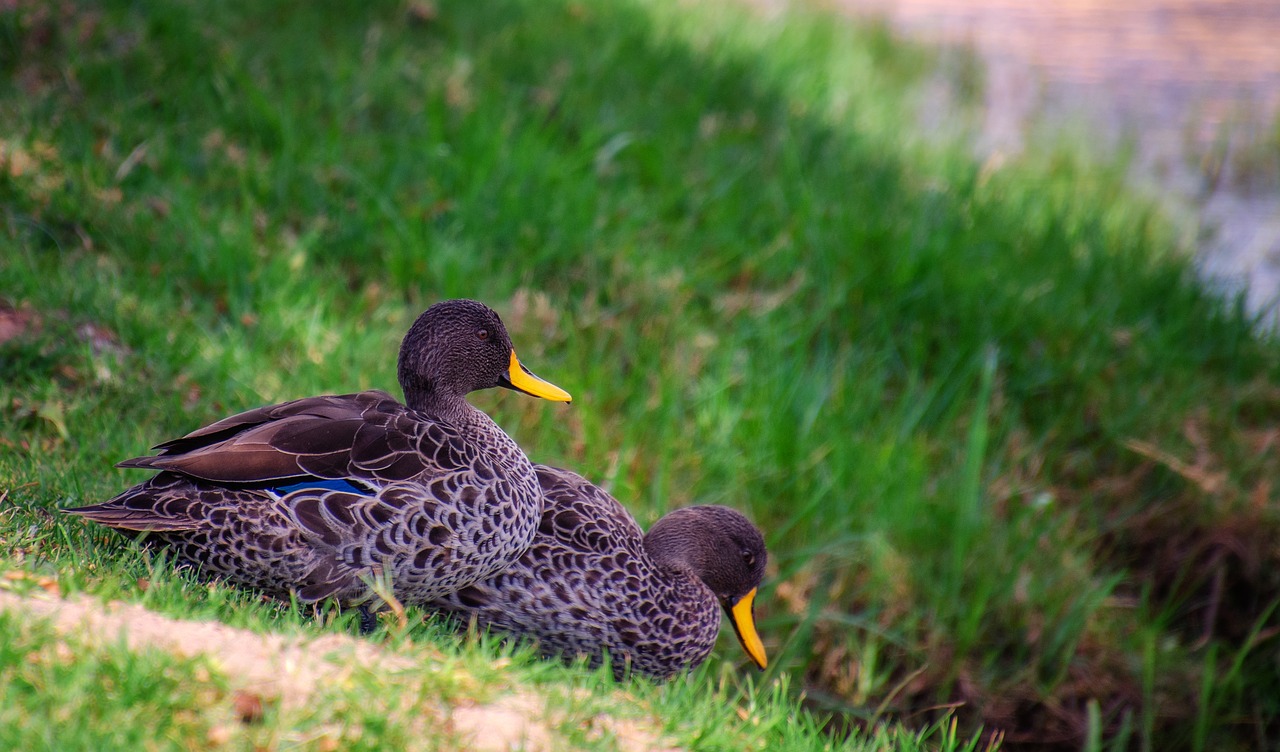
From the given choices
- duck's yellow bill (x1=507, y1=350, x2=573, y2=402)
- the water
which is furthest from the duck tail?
the water

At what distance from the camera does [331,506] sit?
352 cm

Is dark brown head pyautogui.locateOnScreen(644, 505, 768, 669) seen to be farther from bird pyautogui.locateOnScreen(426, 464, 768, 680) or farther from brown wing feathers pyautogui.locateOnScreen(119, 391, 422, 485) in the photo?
brown wing feathers pyautogui.locateOnScreen(119, 391, 422, 485)

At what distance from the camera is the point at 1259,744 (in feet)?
17.3

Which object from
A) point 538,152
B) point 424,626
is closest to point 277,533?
point 424,626

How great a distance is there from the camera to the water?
895 centimetres

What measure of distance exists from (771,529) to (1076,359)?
2.19 meters

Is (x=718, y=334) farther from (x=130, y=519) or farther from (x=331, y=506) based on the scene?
(x=130, y=519)

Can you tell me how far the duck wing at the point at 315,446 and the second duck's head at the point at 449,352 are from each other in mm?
193

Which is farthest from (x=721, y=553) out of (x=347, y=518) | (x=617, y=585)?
(x=347, y=518)

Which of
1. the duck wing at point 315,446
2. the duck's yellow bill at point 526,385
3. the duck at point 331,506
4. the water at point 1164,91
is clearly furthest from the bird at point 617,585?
the water at point 1164,91

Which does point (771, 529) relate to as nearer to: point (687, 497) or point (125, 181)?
point (687, 497)

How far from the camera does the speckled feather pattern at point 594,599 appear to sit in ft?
12.7

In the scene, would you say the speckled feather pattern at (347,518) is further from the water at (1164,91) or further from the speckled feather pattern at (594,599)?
the water at (1164,91)

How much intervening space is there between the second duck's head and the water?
492cm
